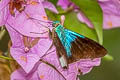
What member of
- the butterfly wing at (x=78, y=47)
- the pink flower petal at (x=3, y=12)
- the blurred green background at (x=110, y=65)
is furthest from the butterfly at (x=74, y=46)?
the blurred green background at (x=110, y=65)

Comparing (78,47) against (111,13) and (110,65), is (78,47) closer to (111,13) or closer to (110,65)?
(111,13)

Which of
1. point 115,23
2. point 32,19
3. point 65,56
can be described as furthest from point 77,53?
point 115,23

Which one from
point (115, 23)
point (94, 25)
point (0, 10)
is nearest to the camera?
point (0, 10)

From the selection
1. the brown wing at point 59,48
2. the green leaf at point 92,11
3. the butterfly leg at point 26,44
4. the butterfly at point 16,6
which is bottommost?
the green leaf at point 92,11

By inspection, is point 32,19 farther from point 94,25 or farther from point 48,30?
point 94,25

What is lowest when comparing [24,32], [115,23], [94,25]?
[115,23]

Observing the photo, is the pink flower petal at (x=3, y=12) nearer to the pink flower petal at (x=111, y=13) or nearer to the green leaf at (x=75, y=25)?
the green leaf at (x=75, y=25)

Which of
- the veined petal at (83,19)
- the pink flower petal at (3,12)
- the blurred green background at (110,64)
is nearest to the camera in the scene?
the pink flower petal at (3,12)
